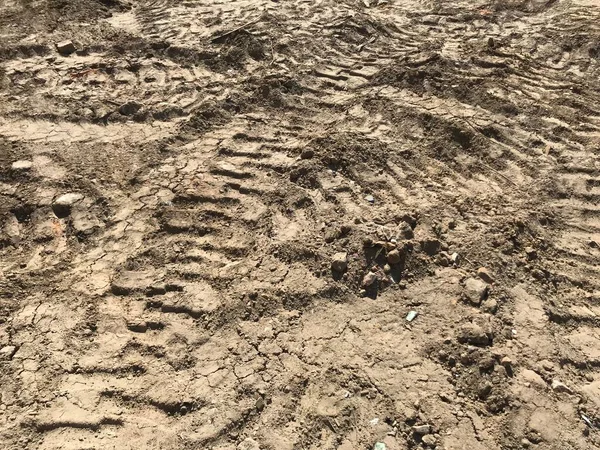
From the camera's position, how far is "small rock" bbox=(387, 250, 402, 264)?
11.0 feet

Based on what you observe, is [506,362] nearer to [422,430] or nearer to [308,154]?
[422,430]

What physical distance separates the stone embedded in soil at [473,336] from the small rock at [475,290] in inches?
7.8

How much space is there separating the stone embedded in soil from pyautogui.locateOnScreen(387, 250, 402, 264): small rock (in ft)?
1.94

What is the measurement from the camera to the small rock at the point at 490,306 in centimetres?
312

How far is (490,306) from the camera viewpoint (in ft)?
10.3

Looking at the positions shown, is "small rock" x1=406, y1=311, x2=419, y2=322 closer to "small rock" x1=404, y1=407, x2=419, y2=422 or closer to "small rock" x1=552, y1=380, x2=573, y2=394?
"small rock" x1=404, y1=407, x2=419, y2=422

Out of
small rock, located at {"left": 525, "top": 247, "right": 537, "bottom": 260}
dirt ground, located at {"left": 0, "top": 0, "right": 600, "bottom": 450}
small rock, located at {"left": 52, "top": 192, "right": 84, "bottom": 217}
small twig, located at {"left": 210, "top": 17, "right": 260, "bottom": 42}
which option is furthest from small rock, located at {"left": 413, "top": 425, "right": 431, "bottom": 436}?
small twig, located at {"left": 210, "top": 17, "right": 260, "bottom": 42}

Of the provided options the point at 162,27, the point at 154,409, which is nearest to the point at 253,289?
the point at 154,409

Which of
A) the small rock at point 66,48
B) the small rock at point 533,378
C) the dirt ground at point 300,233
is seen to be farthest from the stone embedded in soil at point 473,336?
the small rock at point 66,48

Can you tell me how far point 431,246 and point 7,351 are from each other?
2653 mm

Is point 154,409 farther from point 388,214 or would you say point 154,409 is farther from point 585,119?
point 585,119

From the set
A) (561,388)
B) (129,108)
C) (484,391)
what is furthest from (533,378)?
(129,108)

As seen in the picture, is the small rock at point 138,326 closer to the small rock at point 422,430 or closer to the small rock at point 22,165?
the small rock at point 422,430

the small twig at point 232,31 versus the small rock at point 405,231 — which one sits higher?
the small twig at point 232,31
